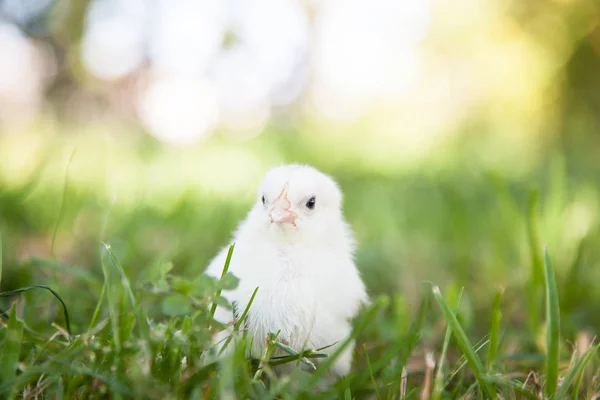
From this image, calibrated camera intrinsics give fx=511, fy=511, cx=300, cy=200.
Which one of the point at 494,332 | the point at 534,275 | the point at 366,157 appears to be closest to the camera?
the point at 494,332

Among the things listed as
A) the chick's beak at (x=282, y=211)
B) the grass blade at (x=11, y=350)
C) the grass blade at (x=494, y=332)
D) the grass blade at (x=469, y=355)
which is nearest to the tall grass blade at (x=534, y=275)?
the grass blade at (x=494, y=332)

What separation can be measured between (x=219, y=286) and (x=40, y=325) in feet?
2.89

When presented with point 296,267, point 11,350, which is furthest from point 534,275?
point 11,350

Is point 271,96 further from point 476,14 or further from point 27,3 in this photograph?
point 27,3

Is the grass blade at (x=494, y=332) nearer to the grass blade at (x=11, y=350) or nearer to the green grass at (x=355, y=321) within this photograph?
the green grass at (x=355, y=321)

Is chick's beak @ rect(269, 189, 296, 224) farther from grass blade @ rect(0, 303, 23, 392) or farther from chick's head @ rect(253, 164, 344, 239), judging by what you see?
grass blade @ rect(0, 303, 23, 392)

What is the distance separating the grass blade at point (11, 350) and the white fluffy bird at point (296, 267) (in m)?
0.53

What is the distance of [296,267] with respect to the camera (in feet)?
5.52

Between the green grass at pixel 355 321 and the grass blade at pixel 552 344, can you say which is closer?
the green grass at pixel 355 321

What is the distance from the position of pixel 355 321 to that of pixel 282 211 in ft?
1.63

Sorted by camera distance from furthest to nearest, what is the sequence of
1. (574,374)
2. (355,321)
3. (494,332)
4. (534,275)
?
(534,275) → (355,321) → (494,332) → (574,374)

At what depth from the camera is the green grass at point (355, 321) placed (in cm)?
123

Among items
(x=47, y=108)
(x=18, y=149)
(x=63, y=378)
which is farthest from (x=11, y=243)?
(x=47, y=108)

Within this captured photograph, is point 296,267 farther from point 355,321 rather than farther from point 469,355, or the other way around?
point 469,355
